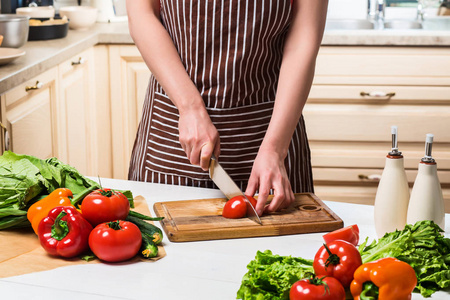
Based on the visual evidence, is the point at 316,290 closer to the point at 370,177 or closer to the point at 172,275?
the point at 172,275

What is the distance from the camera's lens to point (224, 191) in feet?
4.61

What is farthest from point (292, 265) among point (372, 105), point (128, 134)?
point (128, 134)

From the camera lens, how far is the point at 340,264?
0.96 m

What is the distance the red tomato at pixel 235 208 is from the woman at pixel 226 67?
227mm

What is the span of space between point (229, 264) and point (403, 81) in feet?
6.54

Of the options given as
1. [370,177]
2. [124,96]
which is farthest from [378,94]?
[124,96]

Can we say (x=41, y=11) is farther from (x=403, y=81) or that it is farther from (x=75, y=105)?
(x=403, y=81)

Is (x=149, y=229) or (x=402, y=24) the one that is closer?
(x=149, y=229)

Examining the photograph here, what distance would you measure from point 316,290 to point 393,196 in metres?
0.37

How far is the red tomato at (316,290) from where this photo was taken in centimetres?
89

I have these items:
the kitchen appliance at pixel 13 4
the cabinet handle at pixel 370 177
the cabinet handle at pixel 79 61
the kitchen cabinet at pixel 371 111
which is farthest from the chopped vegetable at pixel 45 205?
the kitchen appliance at pixel 13 4

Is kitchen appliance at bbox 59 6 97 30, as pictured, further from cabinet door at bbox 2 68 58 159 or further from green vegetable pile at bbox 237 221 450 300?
green vegetable pile at bbox 237 221 450 300

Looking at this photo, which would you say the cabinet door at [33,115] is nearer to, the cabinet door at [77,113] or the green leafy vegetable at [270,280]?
the cabinet door at [77,113]

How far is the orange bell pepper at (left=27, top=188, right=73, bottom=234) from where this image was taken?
1.23 metres
